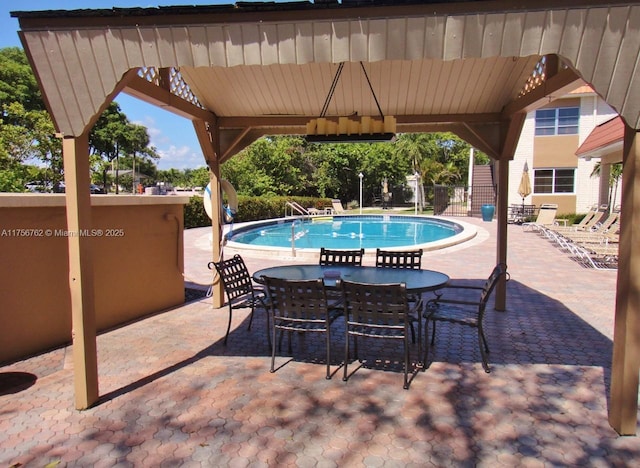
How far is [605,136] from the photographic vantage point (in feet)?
41.7

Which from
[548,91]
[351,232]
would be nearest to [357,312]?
[548,91]

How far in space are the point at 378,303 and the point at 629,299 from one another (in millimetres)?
1812

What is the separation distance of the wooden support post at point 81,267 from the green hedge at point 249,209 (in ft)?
51.0

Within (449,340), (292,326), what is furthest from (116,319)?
(449,340)

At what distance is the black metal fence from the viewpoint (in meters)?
24.4

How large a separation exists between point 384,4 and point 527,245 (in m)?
11.6

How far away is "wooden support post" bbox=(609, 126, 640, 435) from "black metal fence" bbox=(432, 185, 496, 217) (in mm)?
21092

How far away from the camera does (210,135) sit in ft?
20.7

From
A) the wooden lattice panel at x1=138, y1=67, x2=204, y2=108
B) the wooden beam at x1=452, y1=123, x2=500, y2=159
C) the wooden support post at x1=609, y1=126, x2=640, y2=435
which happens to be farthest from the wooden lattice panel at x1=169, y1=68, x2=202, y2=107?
the wooden support post at x1=609, y1=126, x2=640, y2=435

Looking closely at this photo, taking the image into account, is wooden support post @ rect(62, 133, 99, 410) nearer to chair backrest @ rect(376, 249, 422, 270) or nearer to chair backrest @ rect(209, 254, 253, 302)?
chair backrest @ rect(209, 254, 253, 302)

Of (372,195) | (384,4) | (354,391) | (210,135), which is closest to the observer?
(384,4)

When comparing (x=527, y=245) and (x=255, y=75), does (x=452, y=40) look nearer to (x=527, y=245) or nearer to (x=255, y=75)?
(x=255, y=75)

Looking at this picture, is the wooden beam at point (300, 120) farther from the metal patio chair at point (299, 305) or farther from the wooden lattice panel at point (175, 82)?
the metal patio chair at point (299, 305)

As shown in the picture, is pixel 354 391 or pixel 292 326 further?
pixel 292 326
